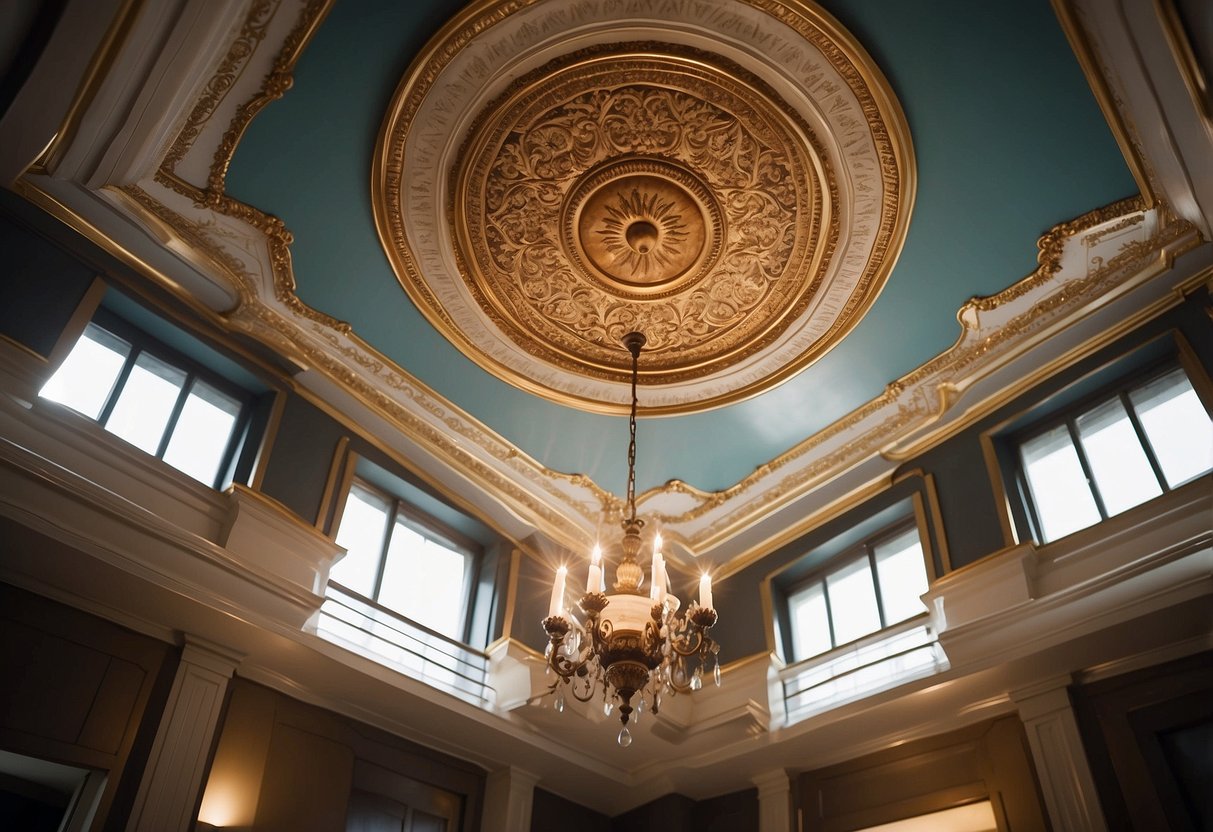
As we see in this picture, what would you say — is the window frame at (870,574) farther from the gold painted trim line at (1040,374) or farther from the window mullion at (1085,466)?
the window mullion at (1085,466)

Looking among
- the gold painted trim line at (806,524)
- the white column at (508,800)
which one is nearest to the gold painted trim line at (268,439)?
the white column at (508,800)

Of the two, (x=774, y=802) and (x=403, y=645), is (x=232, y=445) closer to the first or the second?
(x=403, y=645)

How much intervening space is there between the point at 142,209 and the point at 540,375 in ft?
9.17

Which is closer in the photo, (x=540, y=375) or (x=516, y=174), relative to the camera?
(x=516, y=174)

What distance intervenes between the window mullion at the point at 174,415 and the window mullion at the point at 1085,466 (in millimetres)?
5784

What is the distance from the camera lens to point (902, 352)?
606cm

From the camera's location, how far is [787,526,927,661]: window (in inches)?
246

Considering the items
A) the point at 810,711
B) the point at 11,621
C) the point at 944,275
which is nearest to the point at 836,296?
the point at 944,275

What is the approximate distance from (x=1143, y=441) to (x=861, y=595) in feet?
7.37

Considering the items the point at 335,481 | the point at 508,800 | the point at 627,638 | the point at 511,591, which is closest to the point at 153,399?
the point at 335,481

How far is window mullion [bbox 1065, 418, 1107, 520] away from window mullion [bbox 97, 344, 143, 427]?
602 centimetres

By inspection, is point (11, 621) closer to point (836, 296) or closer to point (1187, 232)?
point (836, 296)

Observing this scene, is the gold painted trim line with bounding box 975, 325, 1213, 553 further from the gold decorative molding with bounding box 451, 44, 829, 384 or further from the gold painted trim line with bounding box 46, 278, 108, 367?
the gold painted trim line with bounding box 46, 278, 108, 367

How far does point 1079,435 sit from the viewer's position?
18.9ft
